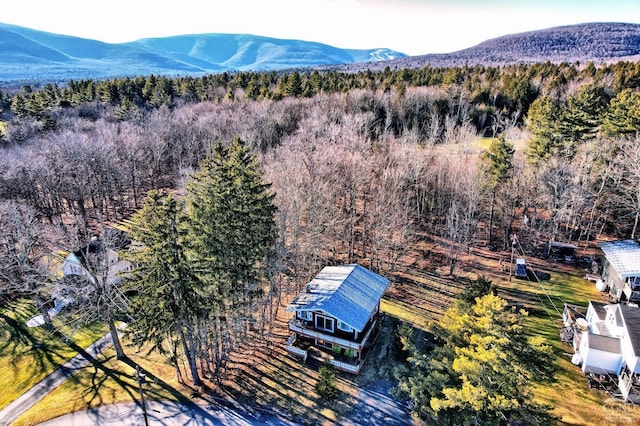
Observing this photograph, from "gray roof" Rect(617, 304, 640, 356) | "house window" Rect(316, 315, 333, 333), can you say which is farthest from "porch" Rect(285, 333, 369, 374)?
"gray roof" Rect(617, 304, 640, 356)

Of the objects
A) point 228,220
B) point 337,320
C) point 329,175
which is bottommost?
point 337,320

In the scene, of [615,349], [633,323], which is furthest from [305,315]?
[633,323]

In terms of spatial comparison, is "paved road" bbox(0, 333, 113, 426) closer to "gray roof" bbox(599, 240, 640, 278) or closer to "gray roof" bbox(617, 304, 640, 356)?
"gray roof" bbox(617, 304, 640, 356)

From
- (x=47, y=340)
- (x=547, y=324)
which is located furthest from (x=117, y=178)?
(x=547, y=324)

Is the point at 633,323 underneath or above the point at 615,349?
above

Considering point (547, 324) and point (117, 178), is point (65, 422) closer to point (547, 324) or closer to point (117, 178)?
point (547, 324)

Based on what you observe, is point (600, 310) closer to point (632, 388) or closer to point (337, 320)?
point (632, 388)

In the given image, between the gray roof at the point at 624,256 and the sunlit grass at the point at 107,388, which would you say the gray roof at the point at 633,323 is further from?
the sunlit grass at the point at 107,388
